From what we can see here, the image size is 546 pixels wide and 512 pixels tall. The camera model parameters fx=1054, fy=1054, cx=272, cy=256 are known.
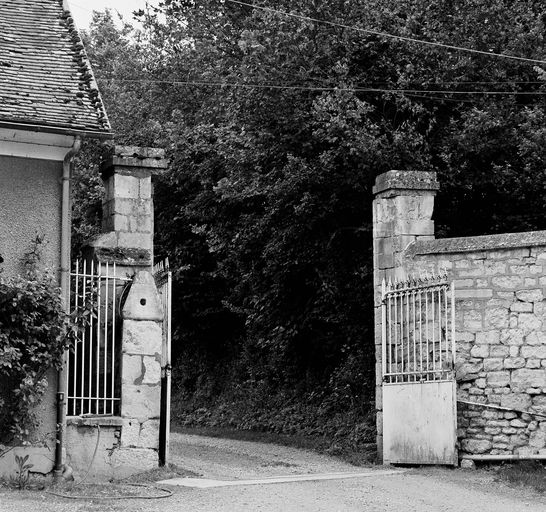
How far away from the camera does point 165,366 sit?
12.5 metres

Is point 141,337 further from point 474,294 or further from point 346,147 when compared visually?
point 346,147

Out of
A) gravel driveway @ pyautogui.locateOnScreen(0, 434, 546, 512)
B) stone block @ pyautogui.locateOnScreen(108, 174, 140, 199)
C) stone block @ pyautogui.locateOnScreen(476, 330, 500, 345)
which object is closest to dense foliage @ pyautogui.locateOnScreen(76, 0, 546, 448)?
stone block @ pyautogui.locateOnScreen(476, 330, 500, 345)

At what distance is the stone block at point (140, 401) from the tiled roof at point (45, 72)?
2930mm

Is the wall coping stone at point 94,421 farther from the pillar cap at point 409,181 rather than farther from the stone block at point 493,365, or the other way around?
the pillar cap at point 409,181

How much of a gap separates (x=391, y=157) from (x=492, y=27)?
285 cm

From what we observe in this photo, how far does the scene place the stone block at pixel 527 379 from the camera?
1242cm

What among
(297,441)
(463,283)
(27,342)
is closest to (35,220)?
(27,342)

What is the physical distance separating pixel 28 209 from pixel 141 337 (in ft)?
6.36

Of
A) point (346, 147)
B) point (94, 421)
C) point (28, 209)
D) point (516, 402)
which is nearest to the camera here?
point (28, 209)

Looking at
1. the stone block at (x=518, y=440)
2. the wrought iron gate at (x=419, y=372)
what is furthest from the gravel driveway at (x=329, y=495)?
the stone block at (x=518, y=440)

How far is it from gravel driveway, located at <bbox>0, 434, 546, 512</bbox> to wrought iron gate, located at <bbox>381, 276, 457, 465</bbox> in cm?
35

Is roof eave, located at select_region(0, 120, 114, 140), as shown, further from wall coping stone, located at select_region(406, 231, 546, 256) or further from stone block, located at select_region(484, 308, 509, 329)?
stone block, located at select_region(484, 308, 509, 329)

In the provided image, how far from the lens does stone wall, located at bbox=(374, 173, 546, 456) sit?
12484 mm

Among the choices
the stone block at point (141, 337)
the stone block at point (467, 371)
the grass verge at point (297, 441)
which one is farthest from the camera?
the grass verge at point (297, 441)
